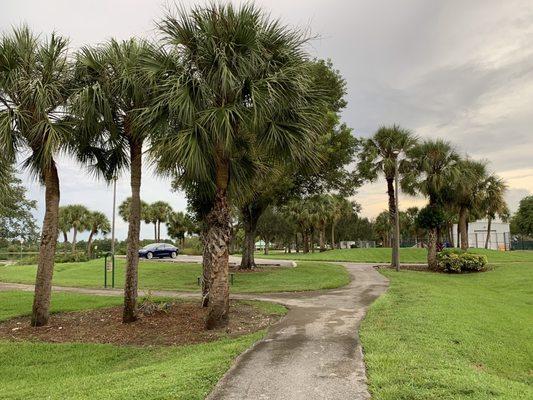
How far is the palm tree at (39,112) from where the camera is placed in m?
9.91

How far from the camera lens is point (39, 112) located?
1009 centimetres

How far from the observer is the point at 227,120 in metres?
8.80

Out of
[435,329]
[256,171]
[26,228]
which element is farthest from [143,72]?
[26,228]

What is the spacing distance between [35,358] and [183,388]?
433 cm

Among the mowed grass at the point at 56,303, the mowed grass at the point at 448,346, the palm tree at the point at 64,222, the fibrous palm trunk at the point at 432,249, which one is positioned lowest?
the mowed grass at the point at 56,303

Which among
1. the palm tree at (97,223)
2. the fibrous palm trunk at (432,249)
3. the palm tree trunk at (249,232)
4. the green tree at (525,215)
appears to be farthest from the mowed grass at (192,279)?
the green tree at (525,215)

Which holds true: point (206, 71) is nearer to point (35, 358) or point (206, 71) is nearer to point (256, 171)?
point (256, 171)

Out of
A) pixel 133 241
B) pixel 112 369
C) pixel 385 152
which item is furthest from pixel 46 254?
pixel 385 152

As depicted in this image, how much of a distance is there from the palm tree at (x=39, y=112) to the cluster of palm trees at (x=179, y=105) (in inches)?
0.9

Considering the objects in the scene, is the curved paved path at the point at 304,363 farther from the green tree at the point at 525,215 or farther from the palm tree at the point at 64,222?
→ the green tree at the point at 525,215

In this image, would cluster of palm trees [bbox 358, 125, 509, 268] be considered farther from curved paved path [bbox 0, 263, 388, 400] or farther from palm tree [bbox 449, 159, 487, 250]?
curved paved path [bbox 0, 263, 388, 400]

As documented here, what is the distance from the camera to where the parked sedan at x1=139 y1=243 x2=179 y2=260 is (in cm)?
3747

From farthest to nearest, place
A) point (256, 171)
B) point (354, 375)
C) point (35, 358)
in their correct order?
1. point (256, 171)
2. point (35, 358)
3. point (354, 375)

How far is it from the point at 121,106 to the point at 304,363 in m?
7.70
